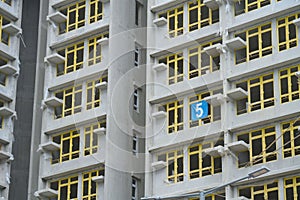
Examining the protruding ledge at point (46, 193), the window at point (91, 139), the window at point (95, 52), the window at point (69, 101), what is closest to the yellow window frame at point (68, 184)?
the protruding ledge at point (46, 193)

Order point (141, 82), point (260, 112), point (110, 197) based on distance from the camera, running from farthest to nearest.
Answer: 1. point (141, 82)
2. point (110, 197)
3. point (260, 112)

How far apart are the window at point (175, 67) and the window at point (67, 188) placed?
8.92m

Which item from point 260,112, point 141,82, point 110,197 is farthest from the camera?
point 141,82

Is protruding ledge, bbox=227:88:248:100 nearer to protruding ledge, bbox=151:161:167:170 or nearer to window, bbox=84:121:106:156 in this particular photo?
protruding ledge, bbox=151:161:167:170

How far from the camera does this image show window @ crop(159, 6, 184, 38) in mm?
52656

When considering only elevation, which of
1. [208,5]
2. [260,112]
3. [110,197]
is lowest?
[110,197]

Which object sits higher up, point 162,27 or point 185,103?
point 162,27

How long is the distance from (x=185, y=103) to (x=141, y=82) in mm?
4881

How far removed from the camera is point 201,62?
50938 millimetres

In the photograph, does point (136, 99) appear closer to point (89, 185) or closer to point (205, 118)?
point (89, 185)

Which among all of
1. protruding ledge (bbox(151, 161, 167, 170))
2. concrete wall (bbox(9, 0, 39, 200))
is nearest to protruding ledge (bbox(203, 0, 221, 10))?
protruding ledge (bbox(151, 161, 167, 170))

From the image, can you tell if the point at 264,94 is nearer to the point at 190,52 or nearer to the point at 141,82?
the point at 190,52

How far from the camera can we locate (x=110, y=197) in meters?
50.8

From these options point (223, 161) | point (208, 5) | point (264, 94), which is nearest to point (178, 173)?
point (223, 161)
